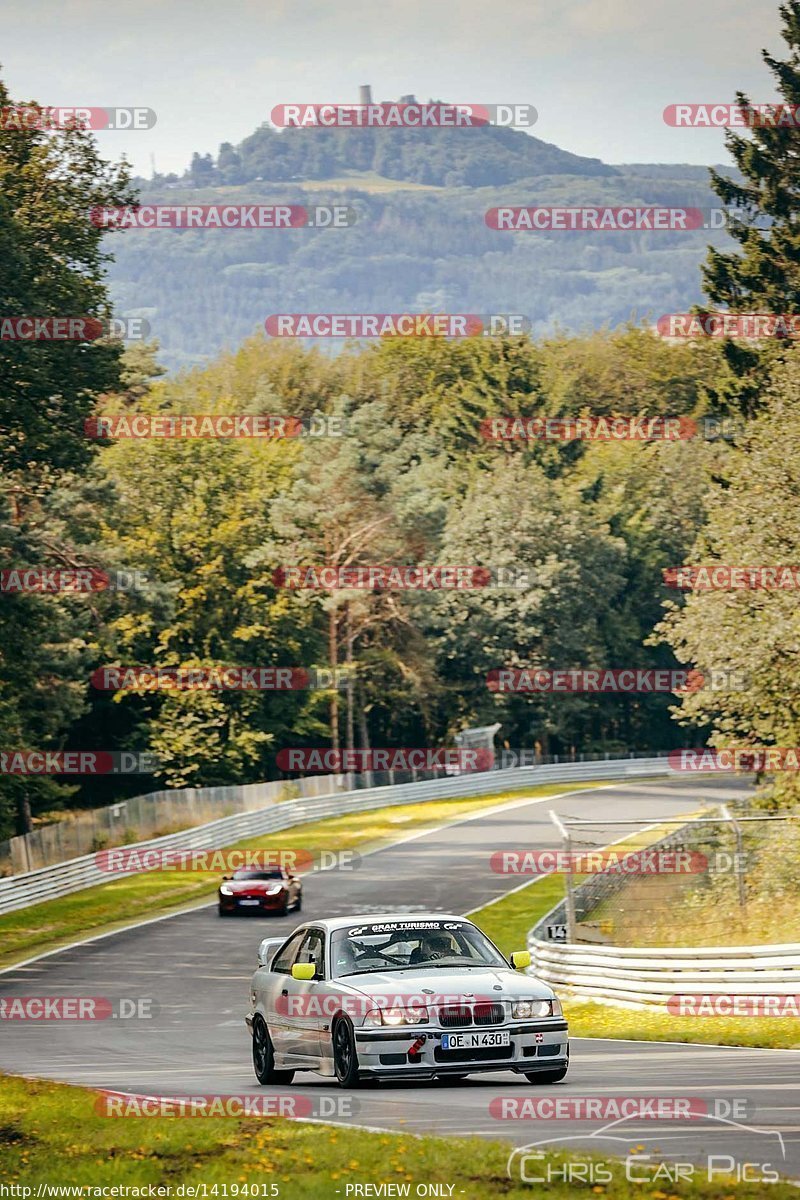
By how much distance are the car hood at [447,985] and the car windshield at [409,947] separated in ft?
0.81

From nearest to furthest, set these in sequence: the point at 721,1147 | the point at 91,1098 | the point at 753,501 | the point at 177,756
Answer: the point at 721,1147, the point at 91,1098, the point at 753,501, the point at 177,756

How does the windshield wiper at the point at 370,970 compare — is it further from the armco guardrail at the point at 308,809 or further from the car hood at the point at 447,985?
the armco guardrail at the point at 308,809

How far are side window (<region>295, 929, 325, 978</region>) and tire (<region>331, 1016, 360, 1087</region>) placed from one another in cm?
77

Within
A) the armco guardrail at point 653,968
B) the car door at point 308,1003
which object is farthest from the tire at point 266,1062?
the armco guardrail at point 653,968

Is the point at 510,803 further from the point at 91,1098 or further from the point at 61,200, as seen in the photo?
the point at 91,1098

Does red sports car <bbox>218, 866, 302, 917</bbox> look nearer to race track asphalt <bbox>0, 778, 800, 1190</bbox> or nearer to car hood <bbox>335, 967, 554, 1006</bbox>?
race track asphalt <bbox>0, 778, 800, 1190</bbox>

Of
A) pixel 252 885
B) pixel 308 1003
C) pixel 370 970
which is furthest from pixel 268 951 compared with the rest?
pixel 252 885

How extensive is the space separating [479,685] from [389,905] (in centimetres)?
4701

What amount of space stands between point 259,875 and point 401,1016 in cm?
2874

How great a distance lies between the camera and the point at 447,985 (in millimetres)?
13172

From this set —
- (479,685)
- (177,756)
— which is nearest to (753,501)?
(177,756)

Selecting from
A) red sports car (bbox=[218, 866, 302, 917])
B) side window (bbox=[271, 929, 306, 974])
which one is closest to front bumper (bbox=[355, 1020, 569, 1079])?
side window (bbox=[271, 929, 306, 974])

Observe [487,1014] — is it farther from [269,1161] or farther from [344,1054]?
[269,1161]

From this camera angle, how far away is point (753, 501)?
125ft
